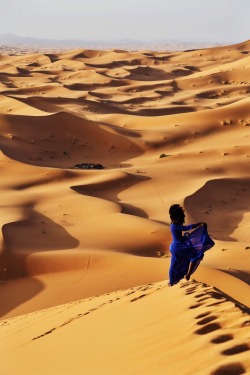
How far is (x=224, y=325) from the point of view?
173 inches

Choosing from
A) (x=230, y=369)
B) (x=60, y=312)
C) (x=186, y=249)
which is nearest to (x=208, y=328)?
(x=230, y=369)

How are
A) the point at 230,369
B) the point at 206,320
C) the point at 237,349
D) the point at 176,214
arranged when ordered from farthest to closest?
the point at 176,214 → the point at 206,320 → the point at 237,349 → the point at 230,369

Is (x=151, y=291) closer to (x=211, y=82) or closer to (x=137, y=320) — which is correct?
(x=137, y=320)

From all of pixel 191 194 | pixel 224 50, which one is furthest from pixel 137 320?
pixel 224 50

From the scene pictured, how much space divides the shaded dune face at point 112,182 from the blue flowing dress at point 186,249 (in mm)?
2025

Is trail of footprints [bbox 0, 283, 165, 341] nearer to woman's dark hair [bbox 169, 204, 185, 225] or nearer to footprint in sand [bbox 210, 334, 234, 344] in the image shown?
woman's dark hair [bbox 169, 204, 185, 225]

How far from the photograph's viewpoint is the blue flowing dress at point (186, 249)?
20.0 feet

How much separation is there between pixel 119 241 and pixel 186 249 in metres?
3.97

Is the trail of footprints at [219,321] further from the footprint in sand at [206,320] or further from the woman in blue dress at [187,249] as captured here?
the woman in blue dress at [187,249]

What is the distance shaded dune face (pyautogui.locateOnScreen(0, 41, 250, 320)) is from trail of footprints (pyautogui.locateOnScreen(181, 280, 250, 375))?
3177 millimetres

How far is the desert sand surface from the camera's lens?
4.61 m

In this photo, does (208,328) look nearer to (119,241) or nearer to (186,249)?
(186,249)

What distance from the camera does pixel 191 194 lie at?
44.0 ft

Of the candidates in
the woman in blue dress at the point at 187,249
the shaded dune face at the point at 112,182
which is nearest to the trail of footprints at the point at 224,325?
the woman in blue dress at the point at 187,249
